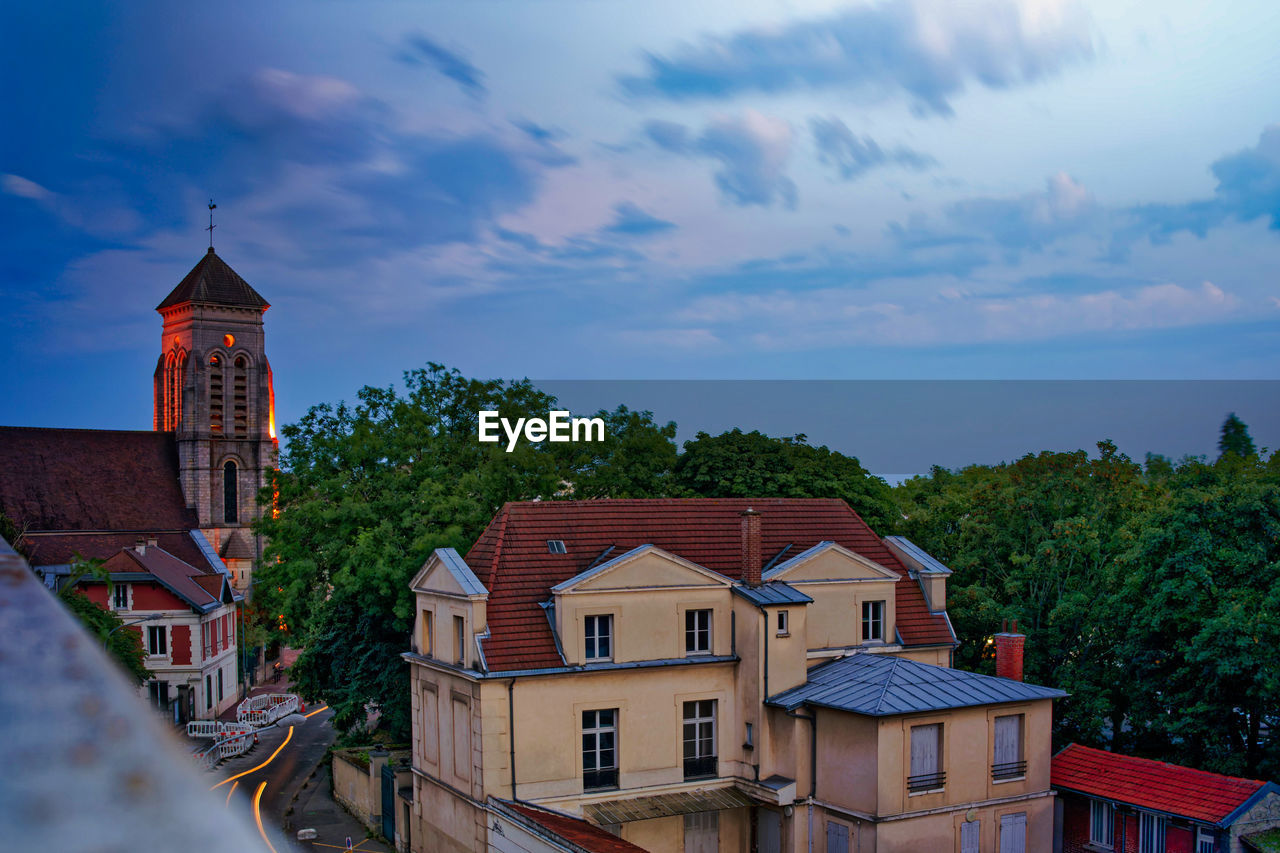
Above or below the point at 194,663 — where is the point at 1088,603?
above

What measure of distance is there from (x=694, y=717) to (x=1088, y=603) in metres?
15.6

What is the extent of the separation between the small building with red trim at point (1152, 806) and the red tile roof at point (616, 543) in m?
7.12

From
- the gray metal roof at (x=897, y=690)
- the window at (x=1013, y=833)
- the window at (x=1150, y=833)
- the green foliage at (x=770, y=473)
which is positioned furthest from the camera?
the green foliage at (x=770, y=473)

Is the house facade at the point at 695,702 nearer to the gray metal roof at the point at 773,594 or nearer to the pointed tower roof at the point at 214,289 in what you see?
the gray metal roof at the point at 773,594

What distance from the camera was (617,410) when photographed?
52.6 metres

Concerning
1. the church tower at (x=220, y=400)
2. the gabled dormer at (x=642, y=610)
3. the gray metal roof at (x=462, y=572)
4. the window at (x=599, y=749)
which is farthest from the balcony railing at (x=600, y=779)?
the church tower at (x=220, y=400)

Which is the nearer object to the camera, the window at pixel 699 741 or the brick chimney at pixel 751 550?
the window at pixel 699 741

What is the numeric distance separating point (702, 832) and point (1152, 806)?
12257 mm

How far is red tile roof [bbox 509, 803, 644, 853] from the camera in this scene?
24453mm

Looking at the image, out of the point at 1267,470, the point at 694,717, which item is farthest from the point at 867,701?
the point at 1267,470

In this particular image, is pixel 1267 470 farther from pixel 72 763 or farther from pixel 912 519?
pixel 72 763

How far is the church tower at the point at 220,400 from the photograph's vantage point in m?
84.6

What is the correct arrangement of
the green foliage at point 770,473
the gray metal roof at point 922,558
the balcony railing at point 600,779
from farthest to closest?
1. the green foliage at point 770,473
2. the gray metal roof at point 922,558
3. the balcony railing at point 600,779

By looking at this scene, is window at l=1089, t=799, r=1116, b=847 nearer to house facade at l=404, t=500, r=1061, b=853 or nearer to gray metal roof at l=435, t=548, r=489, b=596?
house facade at l=404, t=500, r=1061, b=853
